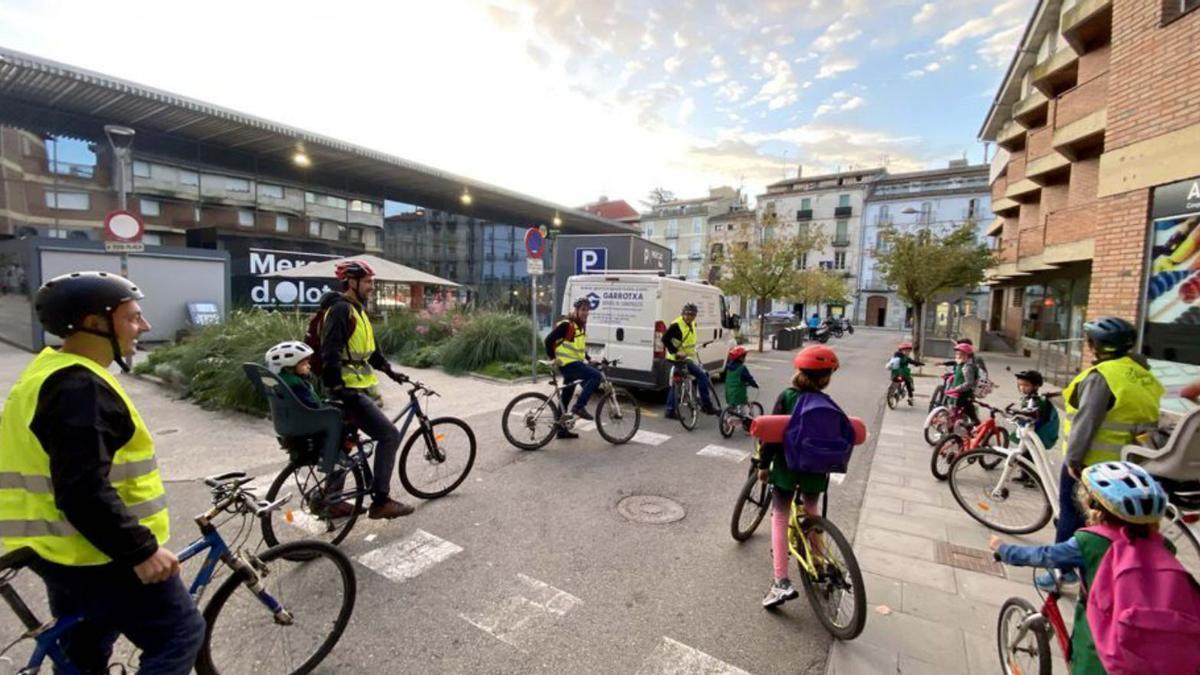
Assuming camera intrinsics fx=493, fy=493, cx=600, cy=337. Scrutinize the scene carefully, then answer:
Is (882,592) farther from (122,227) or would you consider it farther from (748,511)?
(122,227)

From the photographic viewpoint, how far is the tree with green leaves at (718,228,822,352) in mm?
20656

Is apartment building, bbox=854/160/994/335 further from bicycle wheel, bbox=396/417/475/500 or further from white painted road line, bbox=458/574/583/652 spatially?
white painted road line, bbox=458/574/583/652

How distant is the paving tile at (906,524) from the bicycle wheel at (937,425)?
2.34 m

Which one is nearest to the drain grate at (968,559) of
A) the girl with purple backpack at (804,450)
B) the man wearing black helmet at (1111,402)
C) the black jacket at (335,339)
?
the man wearing black helmet at (1111,402)

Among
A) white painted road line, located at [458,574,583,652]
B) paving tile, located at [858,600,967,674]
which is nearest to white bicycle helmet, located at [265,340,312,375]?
white painted road line, located at [458,574,583,652]

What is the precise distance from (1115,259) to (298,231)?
24.5m

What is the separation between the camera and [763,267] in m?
20.7

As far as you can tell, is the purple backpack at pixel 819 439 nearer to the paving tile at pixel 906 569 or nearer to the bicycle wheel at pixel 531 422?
the paving tile at pixel 906 569

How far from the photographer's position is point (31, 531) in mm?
1537

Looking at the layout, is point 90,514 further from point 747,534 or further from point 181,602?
point 747,534

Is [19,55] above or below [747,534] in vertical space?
above

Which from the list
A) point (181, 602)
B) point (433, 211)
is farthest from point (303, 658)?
point (433, 211)

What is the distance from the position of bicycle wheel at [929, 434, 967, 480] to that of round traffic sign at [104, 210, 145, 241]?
434 inches

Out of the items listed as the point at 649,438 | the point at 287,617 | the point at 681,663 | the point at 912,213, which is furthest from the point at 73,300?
the point at 912,213
